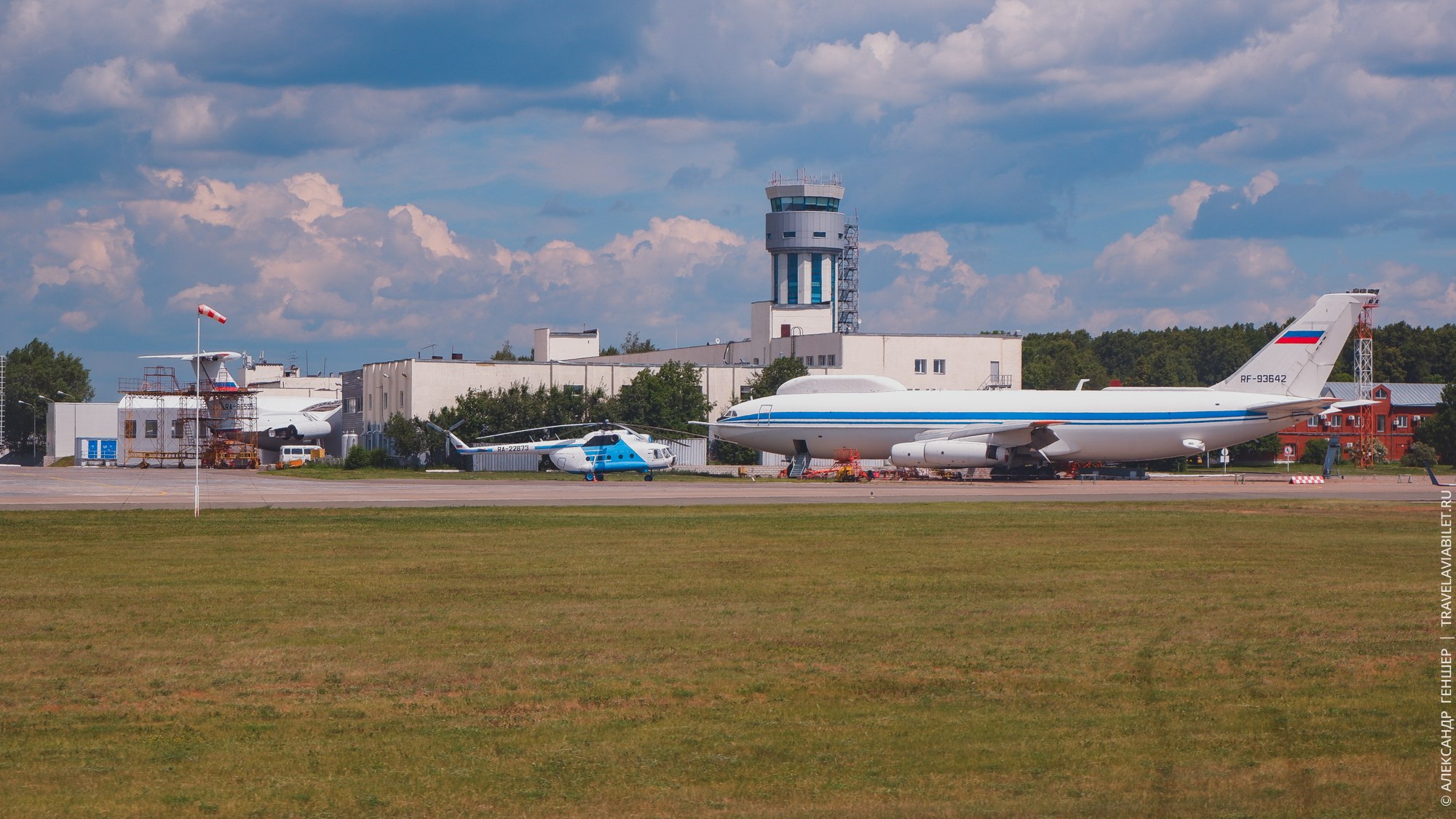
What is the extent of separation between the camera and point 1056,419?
6016 cm

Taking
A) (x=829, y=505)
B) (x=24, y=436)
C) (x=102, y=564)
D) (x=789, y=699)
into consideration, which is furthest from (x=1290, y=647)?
(x=24, y=436)

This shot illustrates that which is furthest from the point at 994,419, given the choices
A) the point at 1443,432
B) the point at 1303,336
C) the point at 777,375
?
the point at 1443,432

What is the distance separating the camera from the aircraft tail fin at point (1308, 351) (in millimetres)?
57562

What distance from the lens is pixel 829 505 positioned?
131 ft

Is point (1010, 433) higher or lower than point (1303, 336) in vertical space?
lower

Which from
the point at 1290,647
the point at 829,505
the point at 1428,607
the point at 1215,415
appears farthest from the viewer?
the point at 1215,415

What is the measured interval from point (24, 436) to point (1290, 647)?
535 feet

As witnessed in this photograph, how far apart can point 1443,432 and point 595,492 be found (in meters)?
69.7

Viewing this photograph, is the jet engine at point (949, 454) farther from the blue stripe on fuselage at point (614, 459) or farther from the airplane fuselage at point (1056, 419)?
the blue stripe on fuselage at point (614, 459)

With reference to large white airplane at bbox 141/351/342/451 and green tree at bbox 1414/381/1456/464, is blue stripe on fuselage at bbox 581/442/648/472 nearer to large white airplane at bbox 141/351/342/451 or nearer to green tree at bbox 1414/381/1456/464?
large white airplane at bbox 141/351/342/451

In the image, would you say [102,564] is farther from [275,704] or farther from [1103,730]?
[1103,730]

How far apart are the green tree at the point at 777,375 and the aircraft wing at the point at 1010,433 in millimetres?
29378

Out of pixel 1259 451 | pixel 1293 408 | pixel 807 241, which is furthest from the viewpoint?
pixel 807 241

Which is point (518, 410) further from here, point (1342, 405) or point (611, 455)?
point (1342, 405)
